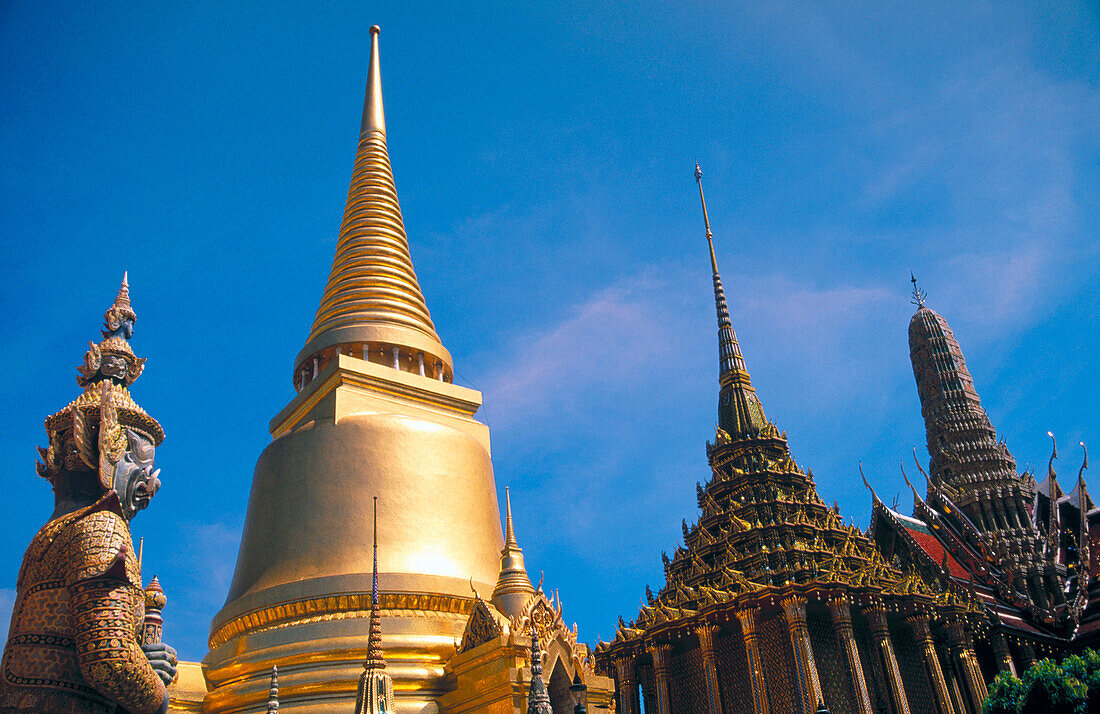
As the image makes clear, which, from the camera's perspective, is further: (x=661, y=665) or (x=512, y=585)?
(x=661, y=665)

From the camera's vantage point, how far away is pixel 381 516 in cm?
1662

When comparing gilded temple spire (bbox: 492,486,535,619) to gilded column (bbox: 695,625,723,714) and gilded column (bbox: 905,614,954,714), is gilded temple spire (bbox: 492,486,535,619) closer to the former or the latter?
gilded column (bbox: 695,625,723,714)

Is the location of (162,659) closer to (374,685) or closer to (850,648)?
(374,685)

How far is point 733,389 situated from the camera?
29.9 meters

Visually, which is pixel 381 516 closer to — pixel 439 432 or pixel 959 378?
pixel 439 432

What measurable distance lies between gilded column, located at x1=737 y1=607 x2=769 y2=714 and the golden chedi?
23.3 ft

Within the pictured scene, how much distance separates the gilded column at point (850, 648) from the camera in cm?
2012

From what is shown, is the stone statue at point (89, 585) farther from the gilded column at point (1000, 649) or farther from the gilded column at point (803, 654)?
the gilded column at point (1000, 649)

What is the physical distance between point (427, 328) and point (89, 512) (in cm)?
1658

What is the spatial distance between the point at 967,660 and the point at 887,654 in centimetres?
301

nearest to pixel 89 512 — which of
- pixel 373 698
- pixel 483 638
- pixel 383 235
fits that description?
pixel 373 698

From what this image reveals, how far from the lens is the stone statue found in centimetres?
443

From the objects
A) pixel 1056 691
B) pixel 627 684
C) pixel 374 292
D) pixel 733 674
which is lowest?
pixel 1056 691

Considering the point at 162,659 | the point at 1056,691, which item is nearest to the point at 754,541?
the point at 1056,691
